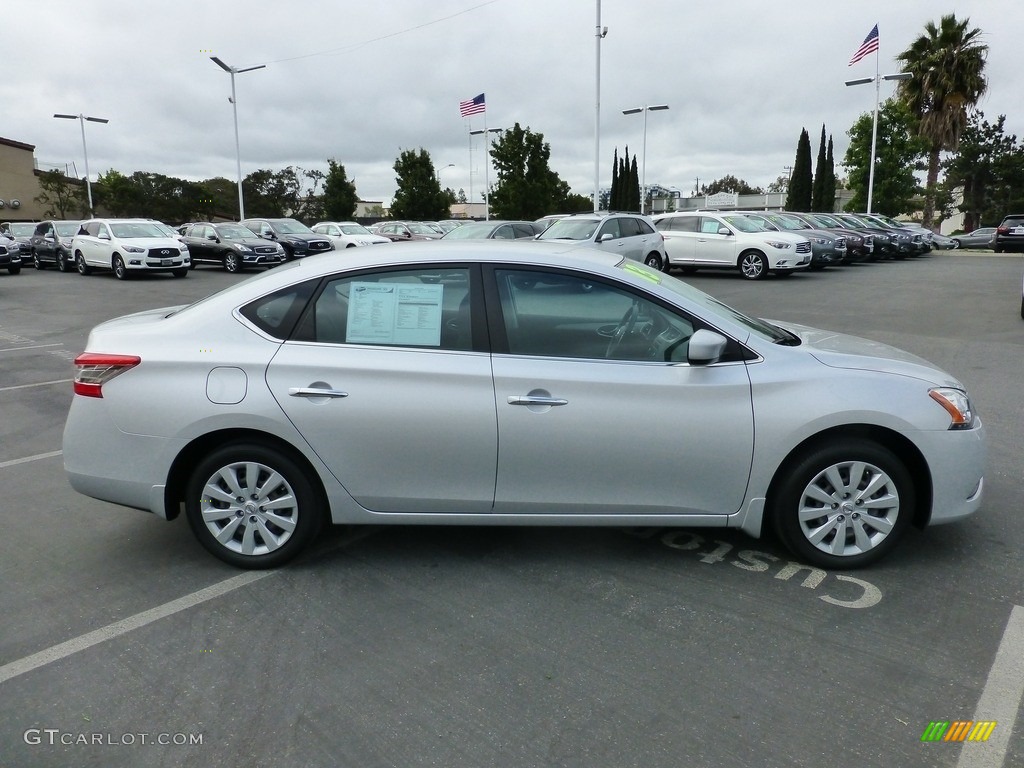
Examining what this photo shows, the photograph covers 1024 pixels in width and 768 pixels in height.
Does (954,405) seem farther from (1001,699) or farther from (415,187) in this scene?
(415,187)

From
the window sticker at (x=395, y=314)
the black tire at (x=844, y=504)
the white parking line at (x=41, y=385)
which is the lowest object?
the white parking line at (x=41, y=385)

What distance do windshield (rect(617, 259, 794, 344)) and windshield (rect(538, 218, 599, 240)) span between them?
13082 mm

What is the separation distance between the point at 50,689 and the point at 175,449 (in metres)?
1.20

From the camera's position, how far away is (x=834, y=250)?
2306cm

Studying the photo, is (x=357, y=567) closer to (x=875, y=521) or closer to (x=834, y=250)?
(x=875, y=521)

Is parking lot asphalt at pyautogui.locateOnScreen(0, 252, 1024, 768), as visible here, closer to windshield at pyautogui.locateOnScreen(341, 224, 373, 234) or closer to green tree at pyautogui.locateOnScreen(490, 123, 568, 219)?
windshield at pyautogui.locateOnScreen(341, 224, 373, 234)

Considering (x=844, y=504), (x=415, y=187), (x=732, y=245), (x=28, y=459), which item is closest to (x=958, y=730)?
(x=844, y=504)

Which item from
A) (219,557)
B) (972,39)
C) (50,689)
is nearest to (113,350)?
(219,557)

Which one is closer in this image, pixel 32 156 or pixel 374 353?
pixel 374 353

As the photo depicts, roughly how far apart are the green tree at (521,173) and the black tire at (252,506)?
43101mm

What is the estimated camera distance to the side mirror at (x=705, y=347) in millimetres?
3616

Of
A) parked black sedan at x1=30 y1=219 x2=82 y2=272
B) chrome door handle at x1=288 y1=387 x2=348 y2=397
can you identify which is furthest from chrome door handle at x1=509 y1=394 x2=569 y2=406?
parked black sedan at x1=30 y1=219 x2=82 y2=272

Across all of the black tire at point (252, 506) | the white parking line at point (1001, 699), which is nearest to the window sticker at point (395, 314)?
the black tire at point (252, 506)

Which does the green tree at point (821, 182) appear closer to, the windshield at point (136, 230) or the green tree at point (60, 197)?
the windshield at point (136, 230)
